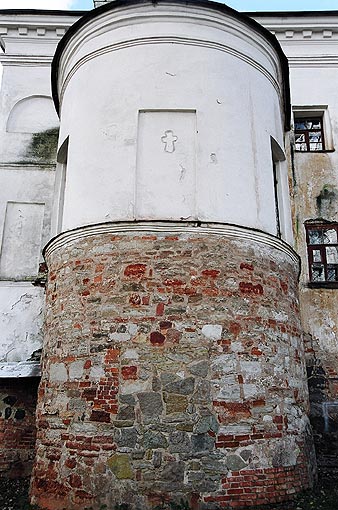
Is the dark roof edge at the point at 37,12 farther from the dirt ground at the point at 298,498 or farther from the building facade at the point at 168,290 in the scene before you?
the dirt ground at the point at 298,498

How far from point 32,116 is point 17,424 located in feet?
20.1

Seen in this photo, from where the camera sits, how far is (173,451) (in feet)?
17.4

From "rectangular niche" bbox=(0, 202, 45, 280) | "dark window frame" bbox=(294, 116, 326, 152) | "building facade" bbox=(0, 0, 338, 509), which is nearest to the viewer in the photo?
"building facade" bbox=(0, 0, 338, 509)

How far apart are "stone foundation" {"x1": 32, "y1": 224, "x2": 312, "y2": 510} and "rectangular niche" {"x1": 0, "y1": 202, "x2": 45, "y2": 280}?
9.55ft

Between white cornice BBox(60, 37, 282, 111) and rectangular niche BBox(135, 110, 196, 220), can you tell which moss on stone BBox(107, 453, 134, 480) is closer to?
rectangular niche BBox(135, 110, 196, 220)

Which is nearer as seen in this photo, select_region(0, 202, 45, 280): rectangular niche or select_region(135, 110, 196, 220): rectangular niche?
select_region(135, 110, 196, 220): rectangular niche

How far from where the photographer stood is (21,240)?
9.37 meters

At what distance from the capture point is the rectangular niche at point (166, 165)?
6.25 m

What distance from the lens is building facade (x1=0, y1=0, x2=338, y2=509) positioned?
5.41 metres

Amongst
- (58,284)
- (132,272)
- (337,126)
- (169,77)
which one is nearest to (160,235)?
(132,272)

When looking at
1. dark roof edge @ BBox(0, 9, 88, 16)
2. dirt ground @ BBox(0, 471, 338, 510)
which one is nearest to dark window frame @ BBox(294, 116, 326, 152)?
dark roof edge @ BBox(0, 9, 88, 16)

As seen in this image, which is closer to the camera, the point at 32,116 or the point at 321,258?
the point at 321,258

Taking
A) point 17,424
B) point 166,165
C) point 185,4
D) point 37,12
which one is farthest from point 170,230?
point 37,12

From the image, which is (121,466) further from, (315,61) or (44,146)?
(315,61)
